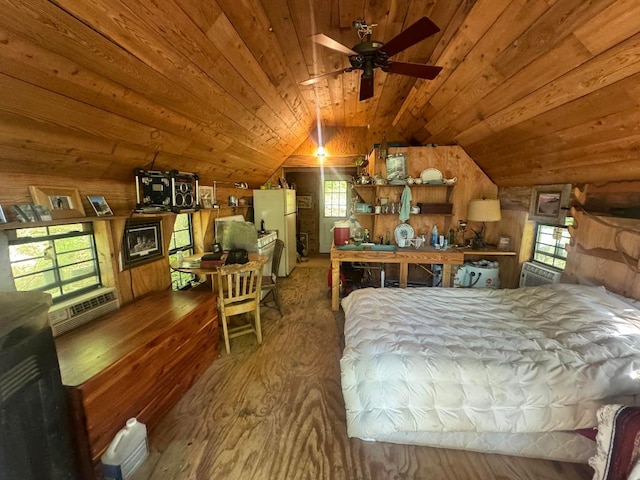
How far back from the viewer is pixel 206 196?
3.65 m

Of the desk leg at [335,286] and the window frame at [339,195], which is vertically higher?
the window frame at [339,195]

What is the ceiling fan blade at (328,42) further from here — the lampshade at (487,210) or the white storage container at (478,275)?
the white storage container at (478,275)

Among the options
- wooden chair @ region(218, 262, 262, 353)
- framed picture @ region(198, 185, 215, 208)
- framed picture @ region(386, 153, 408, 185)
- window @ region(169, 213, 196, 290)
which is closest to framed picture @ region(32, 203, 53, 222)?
wooden chair @ region(218, 262, 262, 353)

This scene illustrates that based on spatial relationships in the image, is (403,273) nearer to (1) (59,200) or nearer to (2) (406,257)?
(2) (406,257)

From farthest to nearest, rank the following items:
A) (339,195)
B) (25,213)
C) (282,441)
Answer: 1. (339,195)
2. (282,441)
3. (25,213)

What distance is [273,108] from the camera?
3092 millimetres

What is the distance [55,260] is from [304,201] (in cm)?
539

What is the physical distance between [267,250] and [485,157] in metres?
3.38

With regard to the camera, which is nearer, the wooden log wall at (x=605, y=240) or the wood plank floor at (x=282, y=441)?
the wood plank floor at (x=282, y=441)

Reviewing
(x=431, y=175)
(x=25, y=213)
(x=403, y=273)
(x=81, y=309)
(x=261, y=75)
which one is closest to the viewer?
(x=25, y=213)

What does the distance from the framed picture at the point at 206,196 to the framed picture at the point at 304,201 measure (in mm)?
3342

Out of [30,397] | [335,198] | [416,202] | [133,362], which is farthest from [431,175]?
[30,397]

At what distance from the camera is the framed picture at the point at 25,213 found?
1579mm

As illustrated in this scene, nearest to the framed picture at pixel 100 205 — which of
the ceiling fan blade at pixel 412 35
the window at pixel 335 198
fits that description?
the ceiling fan blade at pixel 412 35
